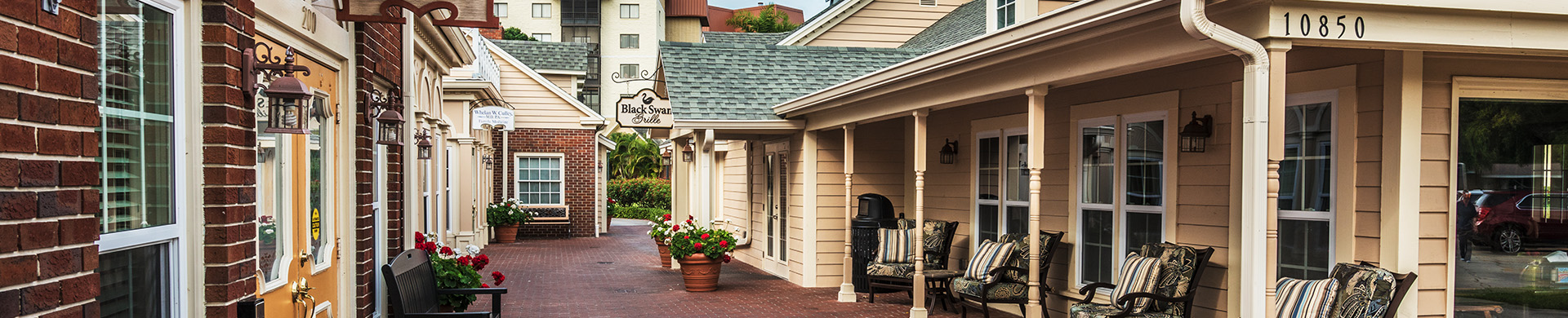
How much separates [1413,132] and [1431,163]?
25 cm

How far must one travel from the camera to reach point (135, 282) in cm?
306

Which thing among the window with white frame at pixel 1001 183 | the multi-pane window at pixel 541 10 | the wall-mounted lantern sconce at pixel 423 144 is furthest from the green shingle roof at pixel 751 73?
the multi-pane window at pixel 541 10

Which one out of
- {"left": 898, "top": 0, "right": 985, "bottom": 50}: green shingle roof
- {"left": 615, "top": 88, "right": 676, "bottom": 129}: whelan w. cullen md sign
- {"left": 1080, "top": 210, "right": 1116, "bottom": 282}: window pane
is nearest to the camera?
{"left": 1080, "top": 210, "right": 1116, "bottom": 282}: window pane

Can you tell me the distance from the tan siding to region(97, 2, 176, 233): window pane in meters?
13.4

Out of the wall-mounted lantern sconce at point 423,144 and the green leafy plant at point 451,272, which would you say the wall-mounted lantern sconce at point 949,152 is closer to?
the green leafy plant at point 451,272

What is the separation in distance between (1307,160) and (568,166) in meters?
18.5

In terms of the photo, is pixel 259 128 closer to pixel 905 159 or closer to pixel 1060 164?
pixel 1060 164

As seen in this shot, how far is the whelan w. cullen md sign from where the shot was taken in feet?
45.8

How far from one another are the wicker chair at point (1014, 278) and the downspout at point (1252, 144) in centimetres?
371

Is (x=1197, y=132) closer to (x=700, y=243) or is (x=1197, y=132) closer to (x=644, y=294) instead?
(x=700, y=243)

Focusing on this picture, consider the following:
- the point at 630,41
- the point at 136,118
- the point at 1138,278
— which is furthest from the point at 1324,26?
the point at 630,41

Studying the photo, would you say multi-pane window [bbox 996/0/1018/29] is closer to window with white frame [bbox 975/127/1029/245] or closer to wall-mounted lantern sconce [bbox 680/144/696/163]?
window with white frame [bbox 975/127/1029/245]

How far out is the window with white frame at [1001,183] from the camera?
9.03 m

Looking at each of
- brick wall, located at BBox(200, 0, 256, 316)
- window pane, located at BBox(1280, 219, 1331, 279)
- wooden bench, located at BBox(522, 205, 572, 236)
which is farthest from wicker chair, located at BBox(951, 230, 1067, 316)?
wooden bench, located at BBox(522, 205, 572, 236)
